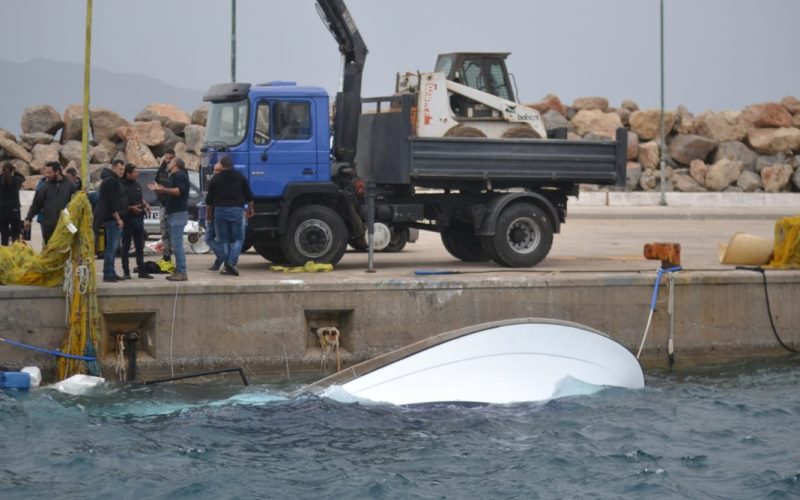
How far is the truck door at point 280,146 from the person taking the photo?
17969 mm

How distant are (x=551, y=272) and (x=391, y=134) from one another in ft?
10.2

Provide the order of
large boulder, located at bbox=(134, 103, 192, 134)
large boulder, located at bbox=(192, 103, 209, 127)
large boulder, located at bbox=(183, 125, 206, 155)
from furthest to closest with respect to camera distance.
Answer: large boulder, located at bbox=(192, 103, 209, 127), large boulder, located at bbox=(134, 103, 192, 134), large boulder, located at bbox=(183, 125, 206, 155)

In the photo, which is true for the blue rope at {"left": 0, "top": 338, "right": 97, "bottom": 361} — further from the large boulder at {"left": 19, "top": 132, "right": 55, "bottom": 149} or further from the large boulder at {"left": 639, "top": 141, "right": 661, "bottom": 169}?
the large boulder at {"left": 639, "top": 141, "right": 661, "bottom": 169}

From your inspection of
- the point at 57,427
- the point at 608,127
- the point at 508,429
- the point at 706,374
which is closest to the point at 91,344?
the point at 57,427

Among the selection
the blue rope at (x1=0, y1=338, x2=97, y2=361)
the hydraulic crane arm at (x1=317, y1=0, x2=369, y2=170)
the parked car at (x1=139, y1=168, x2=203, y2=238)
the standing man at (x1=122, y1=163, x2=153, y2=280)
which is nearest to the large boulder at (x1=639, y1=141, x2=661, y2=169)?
the parked car at (x1=139, y1=168, x2=203, y2=238)

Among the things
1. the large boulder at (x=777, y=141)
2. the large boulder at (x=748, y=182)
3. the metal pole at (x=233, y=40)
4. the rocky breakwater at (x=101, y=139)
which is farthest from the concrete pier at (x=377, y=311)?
the large boulder at (x=777, y=141)

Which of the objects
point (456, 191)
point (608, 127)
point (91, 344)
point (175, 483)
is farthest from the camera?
point (608, 127)

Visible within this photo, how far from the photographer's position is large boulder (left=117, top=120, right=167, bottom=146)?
3934cm

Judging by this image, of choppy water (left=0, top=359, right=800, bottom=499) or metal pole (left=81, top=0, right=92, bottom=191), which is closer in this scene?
choppy water (left=0, top=359, right=800, bottom=499)

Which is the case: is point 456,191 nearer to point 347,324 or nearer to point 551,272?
point 551,272

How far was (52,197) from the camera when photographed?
57.9 ft

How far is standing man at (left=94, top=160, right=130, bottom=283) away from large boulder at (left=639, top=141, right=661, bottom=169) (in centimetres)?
3282

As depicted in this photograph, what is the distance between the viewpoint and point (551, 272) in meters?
17.9

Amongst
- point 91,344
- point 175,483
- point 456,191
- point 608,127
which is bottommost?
point 175,483
